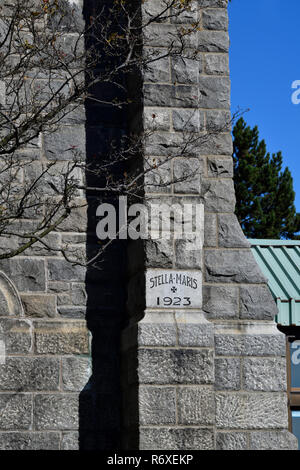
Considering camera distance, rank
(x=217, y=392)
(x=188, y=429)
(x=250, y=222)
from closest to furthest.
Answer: (x=188, y=429) → (x=217, y=392) → (x=250, y=222)

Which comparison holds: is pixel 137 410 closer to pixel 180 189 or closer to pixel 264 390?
pixel 264 390

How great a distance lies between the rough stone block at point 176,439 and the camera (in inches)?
282

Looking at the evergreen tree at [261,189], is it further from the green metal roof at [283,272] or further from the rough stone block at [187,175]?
the rough stone block at [187,175]

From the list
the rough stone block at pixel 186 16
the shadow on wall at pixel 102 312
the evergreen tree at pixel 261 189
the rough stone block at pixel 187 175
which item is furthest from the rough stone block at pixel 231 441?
the evergreen tree at pixel 261 189

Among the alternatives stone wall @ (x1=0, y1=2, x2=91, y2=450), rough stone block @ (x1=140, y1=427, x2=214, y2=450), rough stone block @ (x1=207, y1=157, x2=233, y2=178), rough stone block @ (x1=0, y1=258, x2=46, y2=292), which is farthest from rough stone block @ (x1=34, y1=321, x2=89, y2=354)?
rough stone block @ (x1=207, y1=157, x2=233, y2=178)

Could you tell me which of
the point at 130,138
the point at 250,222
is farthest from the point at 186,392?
the point at 250,222

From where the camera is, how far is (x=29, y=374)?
7.76 metres

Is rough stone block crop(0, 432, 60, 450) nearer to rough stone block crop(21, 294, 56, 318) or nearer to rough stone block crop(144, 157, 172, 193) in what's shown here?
rough stone block crop(21, 294, 56, 318)

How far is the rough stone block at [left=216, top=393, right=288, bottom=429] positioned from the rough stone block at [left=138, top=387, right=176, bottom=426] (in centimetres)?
62

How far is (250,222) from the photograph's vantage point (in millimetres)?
23766

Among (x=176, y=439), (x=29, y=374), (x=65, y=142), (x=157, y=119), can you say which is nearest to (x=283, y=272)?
(x=157, y=119)

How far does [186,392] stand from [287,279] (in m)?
3.82

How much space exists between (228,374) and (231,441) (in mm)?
610

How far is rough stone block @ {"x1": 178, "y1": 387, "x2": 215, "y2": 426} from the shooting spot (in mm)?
7266
